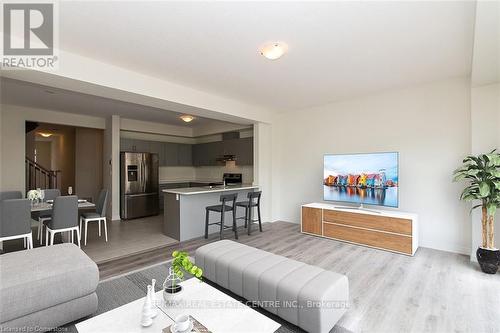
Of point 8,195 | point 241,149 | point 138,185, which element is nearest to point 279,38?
point 241,149

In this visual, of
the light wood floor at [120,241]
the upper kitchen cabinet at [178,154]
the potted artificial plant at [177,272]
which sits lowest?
the light wood floor at [120,241]

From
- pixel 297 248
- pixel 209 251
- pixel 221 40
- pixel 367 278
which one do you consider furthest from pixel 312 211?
pixel 221 40

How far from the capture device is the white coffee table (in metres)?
1.45

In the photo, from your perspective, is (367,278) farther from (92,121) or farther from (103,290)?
(92,121)

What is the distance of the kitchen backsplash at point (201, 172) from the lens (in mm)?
7406

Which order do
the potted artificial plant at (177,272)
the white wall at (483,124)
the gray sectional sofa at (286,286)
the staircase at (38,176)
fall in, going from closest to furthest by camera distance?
the potted artificial plant at (177,272) → the gray sectional sofa at (286,286) → the white wall at (483,124) → the staircase at (38,176)

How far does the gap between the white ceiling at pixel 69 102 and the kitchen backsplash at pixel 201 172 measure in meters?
2.12

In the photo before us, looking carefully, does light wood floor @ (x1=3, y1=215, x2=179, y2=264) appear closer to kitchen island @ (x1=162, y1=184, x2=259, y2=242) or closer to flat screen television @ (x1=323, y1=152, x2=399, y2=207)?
kitchen island @ (x1=162, y1=184, x2=259, y2=242)

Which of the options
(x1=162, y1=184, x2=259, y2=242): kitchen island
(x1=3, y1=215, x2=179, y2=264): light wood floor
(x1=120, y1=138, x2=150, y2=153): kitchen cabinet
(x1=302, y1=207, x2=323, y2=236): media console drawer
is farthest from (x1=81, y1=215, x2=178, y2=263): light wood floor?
(x1=302, y1=207, x2=323, y2=236): media console drawer

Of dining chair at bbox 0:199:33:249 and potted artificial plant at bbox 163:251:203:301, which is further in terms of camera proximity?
dining chair at bbox 0:199:33:249

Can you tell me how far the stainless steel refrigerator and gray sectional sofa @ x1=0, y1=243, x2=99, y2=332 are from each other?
4304 millimetres

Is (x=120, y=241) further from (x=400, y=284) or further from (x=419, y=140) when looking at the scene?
(x=419, y=140)

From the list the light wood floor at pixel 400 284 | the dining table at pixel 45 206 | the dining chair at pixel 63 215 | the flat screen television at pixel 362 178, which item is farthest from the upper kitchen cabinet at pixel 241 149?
the dining chair at pixel 63 215

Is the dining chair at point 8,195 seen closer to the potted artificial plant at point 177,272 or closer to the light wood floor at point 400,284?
the light wood floor at point 400,284
